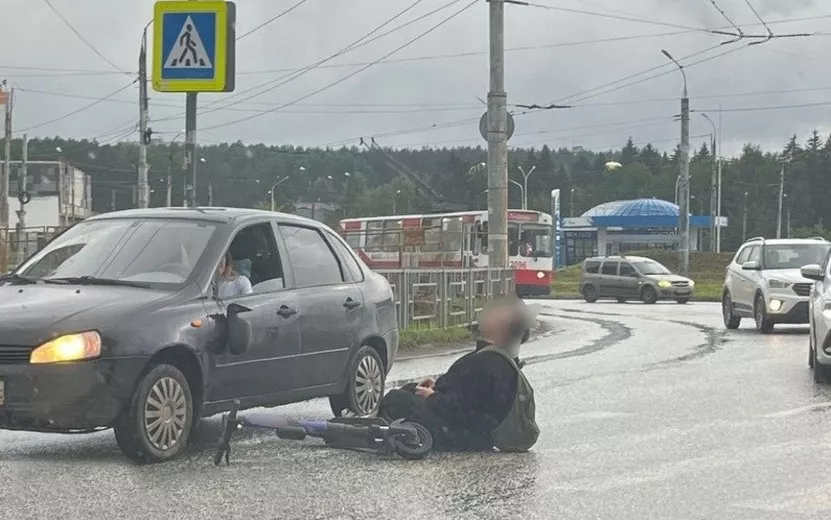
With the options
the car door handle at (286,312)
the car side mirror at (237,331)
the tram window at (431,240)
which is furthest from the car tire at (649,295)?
the car side mirror at (237,331)

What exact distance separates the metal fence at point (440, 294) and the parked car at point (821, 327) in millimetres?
5957

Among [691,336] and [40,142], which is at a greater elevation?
[40,142]

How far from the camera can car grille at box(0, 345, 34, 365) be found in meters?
7.00

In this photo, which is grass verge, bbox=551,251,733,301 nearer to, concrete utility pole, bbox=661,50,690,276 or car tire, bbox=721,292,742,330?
concrete utility pole, bbox=661,50,690,276

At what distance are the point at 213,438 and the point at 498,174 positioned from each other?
15.7 meters

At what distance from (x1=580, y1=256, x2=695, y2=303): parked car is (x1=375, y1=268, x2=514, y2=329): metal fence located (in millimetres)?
18996

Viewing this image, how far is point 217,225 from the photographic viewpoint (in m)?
8.52

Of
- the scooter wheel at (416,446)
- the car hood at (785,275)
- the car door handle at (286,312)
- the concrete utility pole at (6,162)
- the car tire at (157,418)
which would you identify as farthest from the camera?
the concrete utility pole at (6,162)

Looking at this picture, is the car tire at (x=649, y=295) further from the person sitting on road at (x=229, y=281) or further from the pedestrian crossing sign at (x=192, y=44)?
the person sitting on road at (x=229, y=281)

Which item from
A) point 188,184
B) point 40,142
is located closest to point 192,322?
point 188,184

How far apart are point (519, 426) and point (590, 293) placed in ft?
118

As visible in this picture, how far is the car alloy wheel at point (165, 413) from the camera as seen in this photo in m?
7.36

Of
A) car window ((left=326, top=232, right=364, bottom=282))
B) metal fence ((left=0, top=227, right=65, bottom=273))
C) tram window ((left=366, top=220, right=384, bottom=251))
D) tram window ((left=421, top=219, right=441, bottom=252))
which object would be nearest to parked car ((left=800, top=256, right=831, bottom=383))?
car window ((left=326, top=232, right=364, bottom=282))

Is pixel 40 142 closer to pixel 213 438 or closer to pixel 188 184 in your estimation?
pixel 188 184
